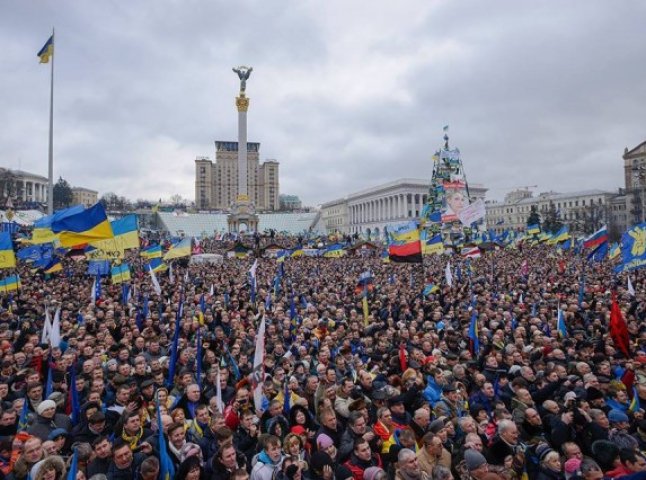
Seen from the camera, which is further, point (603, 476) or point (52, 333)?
point (52, 333)

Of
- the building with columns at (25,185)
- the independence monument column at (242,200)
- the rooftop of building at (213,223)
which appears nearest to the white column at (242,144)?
the independence monument column at (242,200)

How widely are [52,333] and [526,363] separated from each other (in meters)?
7.59

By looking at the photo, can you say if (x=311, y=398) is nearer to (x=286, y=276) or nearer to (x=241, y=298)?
(x=241, y=298)

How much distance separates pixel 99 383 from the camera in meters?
5.56

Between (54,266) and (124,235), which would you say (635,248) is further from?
(54,266)

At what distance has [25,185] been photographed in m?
93.6

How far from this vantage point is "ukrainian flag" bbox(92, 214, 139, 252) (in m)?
13.1

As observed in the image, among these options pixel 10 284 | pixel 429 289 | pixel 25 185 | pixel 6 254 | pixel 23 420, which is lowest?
pixel 23 420

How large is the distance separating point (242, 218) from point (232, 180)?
7998cm

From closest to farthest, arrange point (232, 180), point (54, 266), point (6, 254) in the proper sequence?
point (6, 254), point (54, 266), point (232, 180)

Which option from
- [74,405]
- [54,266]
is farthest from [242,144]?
[74,405]

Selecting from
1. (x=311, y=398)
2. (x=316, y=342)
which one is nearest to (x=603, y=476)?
(x=311, y=398)

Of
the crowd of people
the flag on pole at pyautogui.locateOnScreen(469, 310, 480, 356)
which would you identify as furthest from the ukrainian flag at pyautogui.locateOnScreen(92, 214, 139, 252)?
the flag on pole at pyautogui.locateOnScreen(469, 310, 480, 356)

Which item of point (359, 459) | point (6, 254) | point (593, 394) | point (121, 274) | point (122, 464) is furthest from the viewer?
point (121, 274)
